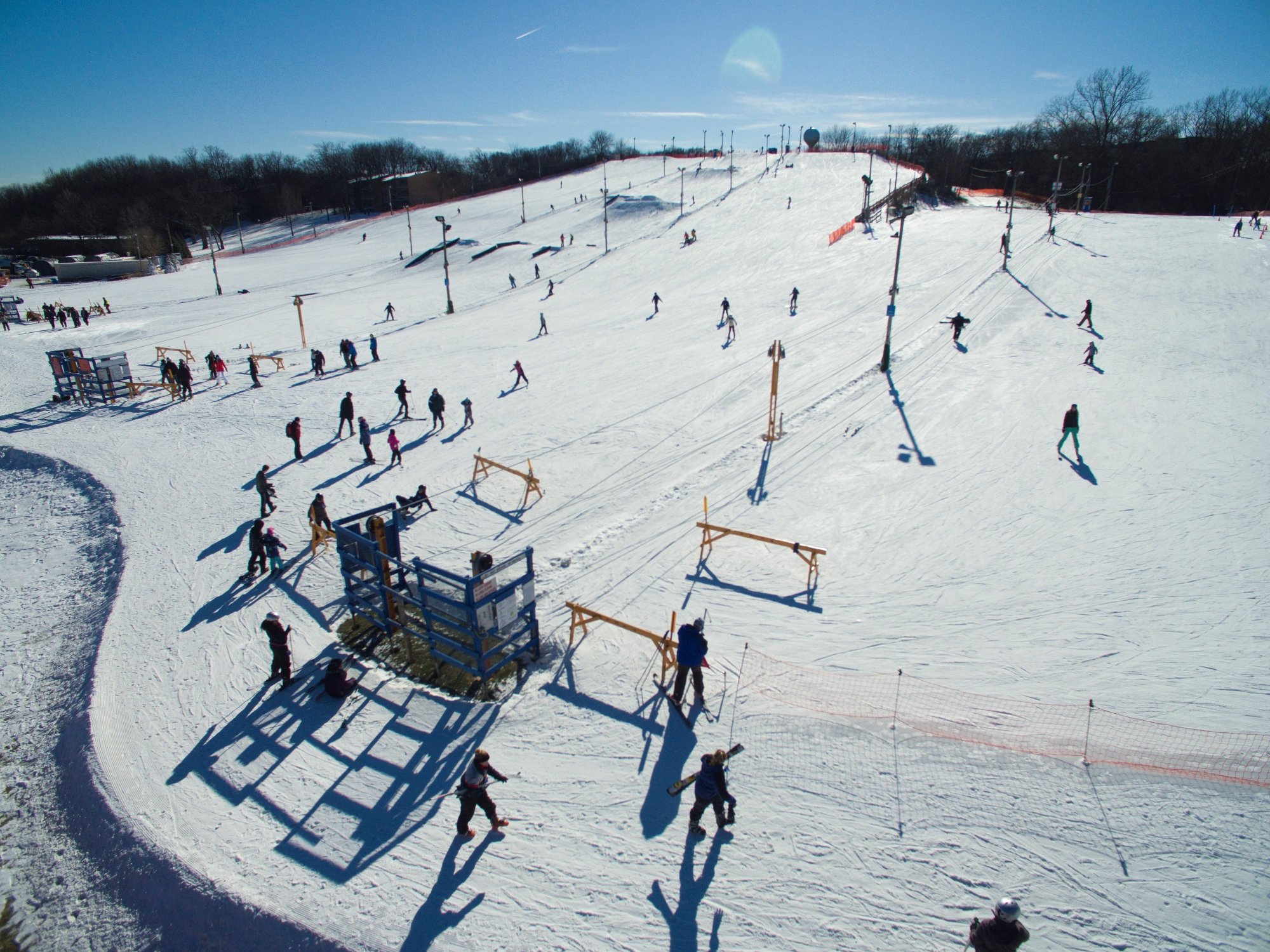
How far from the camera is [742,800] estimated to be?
6605mm

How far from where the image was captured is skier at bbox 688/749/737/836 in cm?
595

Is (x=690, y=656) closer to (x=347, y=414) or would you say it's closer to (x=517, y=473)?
(x=517, y=473)

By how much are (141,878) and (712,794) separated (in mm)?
5380

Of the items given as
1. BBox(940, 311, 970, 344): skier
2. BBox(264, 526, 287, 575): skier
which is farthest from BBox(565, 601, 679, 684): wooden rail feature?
BBox(940, 311, 970, 344): skier

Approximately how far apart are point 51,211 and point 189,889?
5398 inches

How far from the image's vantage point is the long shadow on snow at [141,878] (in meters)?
5.43

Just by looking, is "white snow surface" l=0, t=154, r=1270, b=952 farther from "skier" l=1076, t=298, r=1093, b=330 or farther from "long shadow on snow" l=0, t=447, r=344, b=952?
"skier" l=1076, t=298, r=1093, b=330

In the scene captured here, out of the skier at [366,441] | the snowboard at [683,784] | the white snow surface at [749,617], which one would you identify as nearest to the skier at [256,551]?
the white snow surface at [749,617]

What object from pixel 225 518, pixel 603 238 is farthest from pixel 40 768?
pixel 603 238

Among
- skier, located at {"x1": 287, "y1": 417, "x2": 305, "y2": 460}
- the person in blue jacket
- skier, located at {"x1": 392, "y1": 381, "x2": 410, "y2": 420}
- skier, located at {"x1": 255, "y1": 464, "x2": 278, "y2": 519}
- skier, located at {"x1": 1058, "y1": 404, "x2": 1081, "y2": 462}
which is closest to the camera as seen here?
the person in blue jacket

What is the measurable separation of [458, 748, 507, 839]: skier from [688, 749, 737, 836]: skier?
1797 mm

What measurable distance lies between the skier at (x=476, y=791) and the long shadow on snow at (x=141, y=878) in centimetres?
131

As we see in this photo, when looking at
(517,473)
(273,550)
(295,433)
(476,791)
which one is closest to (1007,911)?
(476,791)

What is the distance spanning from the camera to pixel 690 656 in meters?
7.68
